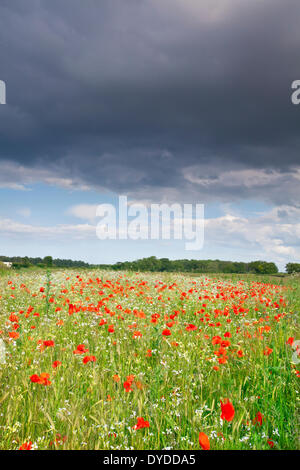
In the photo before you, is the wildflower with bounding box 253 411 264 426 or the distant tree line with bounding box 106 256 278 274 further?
the distant tree line with bounding box 106 256 278 274

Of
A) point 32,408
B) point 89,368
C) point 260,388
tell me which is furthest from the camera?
point 89,368

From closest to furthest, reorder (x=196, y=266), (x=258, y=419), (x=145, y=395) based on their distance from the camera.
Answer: (x=258, y=419) → (x=145, y=395) → (x=196, y=266)

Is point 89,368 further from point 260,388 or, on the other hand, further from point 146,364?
point 260,388

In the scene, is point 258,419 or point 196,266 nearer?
point 258,419

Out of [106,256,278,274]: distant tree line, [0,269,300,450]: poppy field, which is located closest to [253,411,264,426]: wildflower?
[0,269,300,450]: poppy field

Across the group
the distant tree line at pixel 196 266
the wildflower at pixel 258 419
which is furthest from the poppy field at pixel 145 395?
the distant tree line at pixel 196 266

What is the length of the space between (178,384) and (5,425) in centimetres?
190

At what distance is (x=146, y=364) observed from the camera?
4.67 meters

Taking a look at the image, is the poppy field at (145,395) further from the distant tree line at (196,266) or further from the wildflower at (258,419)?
the distant tree line at (196,266)

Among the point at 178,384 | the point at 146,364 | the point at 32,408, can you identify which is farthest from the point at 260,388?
the point at 32,408

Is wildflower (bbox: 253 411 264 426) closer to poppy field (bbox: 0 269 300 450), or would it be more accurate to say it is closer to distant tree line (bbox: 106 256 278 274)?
poppy field (bbox: 0 269 300 450)

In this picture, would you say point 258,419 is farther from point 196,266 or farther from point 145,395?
point 196,266

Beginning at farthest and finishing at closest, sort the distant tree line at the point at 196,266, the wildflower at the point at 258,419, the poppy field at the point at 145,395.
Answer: the distant tree line at the point at 196,266
the wildflower at the point at 258,419
the poppy field at the point at 145,395

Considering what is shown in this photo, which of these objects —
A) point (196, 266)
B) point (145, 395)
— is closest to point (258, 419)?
point (145, 395)
